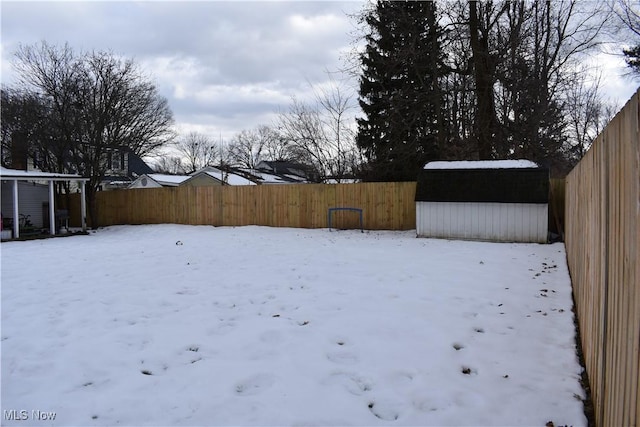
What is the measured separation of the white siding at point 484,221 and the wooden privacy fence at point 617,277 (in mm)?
8850

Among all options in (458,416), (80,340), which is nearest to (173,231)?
(80,340)

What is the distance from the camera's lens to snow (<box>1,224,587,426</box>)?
274cm

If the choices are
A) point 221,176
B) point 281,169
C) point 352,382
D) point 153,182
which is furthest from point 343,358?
point 281,169

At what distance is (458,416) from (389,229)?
11738mm

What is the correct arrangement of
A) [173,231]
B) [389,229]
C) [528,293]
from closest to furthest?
[528,293] → [389,229] → [173,231]

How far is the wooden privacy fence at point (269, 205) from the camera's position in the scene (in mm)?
14188

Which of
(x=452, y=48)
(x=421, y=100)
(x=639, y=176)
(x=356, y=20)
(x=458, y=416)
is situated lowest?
(x=458, y=416)

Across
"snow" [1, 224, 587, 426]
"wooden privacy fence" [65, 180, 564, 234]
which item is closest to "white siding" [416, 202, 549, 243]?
"wooden privacy fence" [65, 180, 564, 234]

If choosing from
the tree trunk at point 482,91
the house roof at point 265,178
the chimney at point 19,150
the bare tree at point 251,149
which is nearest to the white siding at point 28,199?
the chimney at point 19,150

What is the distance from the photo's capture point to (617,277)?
196 centimetres

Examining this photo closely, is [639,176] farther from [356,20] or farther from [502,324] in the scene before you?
[356,20]

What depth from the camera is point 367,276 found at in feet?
21.8

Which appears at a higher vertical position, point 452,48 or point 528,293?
point 452,48
